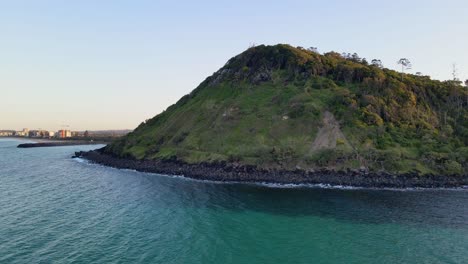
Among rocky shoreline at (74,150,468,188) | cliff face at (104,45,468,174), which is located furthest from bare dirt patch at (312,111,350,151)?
rocky shoreline at (74,150,468,188)

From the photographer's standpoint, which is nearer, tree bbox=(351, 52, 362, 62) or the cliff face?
the cliff face

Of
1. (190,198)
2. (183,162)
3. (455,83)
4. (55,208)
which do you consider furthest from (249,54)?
(55,208)

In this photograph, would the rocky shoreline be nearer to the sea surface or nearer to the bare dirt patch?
the sea surface

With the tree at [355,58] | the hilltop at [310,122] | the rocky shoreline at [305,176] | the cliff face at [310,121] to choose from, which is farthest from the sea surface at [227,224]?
the tree at [355,58]

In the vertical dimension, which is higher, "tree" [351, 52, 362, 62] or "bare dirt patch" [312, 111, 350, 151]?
"tree" [351, 52, 362, 62]

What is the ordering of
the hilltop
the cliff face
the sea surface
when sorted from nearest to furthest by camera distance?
1. the sea surface
2. the hilltop
3. the cliff face

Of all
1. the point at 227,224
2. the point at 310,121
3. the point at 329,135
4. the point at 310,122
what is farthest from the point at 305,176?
the point at 227,224

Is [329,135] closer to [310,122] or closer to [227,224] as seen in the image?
[310,122]
